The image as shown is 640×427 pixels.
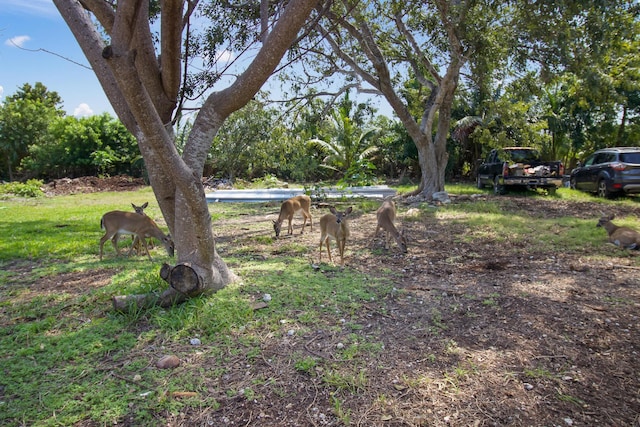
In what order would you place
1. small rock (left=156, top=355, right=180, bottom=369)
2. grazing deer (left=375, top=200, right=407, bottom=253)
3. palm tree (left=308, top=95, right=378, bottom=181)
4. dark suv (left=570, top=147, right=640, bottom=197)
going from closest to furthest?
small rock (left=156, top=355, right=180, bottom=369) → grazing deer (left=375, top=200, right=407, bottom=253) → dark suv (left=570, top=147, right=640, bottom=197) → palm tree (left=308, top=95, right=378, bottom=181)

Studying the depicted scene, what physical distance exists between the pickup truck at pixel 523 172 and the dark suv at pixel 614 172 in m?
1.08

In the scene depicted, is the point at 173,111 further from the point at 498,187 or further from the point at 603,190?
the point at 603,190

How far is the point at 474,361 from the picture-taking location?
386cm

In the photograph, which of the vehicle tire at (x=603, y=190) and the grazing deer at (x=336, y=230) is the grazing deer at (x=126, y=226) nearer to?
the grazing deer at (x=336, y=230)

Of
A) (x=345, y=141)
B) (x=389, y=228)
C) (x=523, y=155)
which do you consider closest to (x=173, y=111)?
(x=389, y=228)

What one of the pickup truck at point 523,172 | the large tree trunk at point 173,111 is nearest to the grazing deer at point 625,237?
the large tree trunk at point 173,111

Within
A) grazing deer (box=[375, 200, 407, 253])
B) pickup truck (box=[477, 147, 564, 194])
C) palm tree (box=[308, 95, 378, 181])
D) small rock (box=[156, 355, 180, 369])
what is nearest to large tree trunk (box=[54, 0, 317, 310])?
small rock (box=[156, 355, 180, 369])

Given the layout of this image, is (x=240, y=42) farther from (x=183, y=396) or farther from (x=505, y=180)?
(x=505, y=180)

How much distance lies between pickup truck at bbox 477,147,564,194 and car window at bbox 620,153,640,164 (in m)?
2.36

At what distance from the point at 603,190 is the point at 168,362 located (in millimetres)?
16825

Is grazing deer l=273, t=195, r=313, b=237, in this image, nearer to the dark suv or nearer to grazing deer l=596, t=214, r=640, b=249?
grazing deer l=596, t=214, r=640, b=249

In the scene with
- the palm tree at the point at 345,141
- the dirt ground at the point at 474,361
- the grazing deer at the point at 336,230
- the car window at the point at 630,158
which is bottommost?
the dirt ground at the point at 474,361

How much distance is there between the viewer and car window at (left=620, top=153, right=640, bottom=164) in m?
14.5

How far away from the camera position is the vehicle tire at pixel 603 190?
51.1 ft
